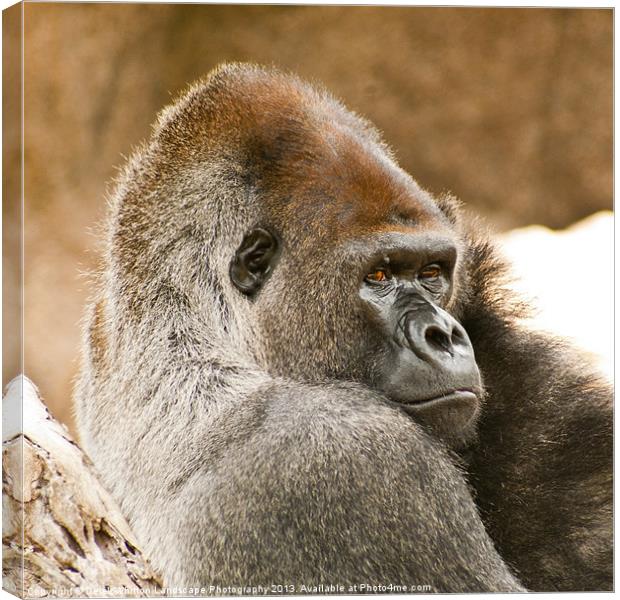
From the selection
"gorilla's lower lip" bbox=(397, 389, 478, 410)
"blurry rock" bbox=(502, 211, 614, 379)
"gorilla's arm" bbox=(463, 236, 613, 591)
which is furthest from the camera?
"blurry rock" bbox=(502, 211, 614, 379)

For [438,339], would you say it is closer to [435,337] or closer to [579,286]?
[435,337]

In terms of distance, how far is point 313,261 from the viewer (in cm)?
326

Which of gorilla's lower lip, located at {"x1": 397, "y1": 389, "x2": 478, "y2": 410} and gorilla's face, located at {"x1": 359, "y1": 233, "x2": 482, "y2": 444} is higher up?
gorilla's face, located at {"x1": 359, "y1": 233, "x2": 482, "y2": 444}

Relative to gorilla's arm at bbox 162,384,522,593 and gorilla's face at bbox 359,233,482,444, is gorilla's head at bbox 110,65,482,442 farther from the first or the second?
gorilla's arm at bbox 162,384,522,593

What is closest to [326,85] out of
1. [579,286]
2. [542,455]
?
[579,286]

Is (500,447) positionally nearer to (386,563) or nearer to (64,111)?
(386,563)

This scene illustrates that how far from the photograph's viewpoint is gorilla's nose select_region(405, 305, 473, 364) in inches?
121

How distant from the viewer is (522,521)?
11.9 ft

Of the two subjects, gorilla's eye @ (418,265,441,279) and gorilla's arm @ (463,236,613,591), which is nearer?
gorilla's eye @ (418,265,441,279)

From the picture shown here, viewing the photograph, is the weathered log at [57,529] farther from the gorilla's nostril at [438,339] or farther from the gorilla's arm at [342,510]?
the gorilla's nostril at [438,339]

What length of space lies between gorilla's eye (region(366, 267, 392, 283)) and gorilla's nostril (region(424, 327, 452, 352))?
1.03 feet

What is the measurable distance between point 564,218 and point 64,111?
335cm

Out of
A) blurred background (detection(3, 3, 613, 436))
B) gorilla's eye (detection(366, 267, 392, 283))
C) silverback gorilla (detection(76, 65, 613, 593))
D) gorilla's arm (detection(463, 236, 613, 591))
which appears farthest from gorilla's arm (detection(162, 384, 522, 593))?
blurred background (detection(3, 3, 613, 436))

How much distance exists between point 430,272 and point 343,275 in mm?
409
